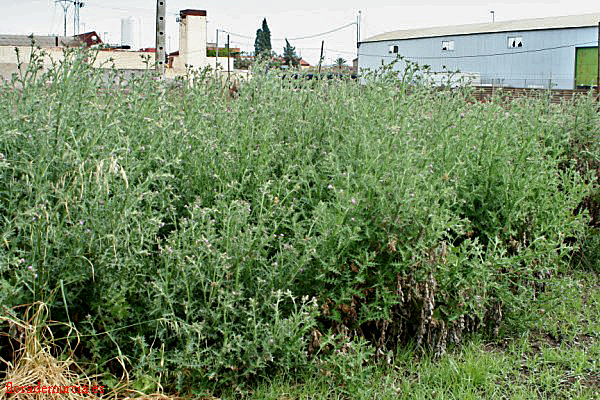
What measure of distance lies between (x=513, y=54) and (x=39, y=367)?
161 feet

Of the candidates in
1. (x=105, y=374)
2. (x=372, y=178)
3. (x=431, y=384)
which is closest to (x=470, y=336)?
(x=431, y=384)

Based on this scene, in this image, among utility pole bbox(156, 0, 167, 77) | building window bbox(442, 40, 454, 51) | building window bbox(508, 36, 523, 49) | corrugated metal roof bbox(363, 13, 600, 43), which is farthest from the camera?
building window bbox(442, 40, 454, 51)

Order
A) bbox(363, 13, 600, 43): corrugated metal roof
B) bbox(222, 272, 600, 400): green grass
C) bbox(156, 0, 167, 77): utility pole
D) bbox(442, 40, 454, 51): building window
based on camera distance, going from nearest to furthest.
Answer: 1. bbox(222, 272, 600, 400): green grass
2. bbox(156, 0, 167, 77): utility pole
3. bbox(363, 13, 600, 43): corrugated metal roof
4. bbox(442, 40, 454, 51): building window

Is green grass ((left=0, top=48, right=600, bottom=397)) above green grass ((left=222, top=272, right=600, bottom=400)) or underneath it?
above

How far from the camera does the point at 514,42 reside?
48.1 metres

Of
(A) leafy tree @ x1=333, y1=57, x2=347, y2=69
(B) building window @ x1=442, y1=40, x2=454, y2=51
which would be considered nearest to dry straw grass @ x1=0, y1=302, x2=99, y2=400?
(A) leafy tree @ x1=333, y1=57, x2=347, y2=69

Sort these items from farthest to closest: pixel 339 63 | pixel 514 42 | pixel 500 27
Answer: pixel 500 27, pixel 514 42, pixel 339 63

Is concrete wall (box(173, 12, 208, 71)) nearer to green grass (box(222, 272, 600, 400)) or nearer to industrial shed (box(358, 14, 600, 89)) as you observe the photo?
green grass (box(222, 272, 600, 400))

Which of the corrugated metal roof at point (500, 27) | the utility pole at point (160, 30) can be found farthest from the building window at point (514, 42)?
the utility pole at point (160, 30)

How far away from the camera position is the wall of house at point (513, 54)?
43.5 meters

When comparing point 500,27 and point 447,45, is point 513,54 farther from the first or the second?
point 447,45

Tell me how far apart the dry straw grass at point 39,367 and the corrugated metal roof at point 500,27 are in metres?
44.4

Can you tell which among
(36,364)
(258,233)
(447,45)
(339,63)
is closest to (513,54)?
(447,45)

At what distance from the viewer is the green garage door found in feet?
137
